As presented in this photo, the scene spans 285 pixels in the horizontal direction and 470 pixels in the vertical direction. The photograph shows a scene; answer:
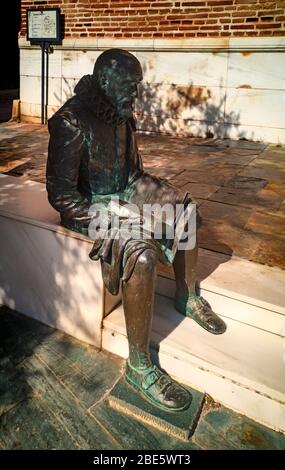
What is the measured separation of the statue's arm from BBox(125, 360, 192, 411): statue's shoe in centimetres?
91

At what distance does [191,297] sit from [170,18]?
20.4ft

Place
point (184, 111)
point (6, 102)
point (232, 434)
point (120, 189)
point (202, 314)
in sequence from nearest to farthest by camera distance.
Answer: point (232, 434) → point (202, 314) → point (120, 189) → point (184, 111) → point (6, 102)

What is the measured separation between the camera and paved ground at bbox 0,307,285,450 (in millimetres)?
1872

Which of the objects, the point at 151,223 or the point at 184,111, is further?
the point at 184,111

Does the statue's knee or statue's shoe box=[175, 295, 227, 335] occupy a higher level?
the statue's knee

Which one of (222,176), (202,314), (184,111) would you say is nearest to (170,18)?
(184,111)

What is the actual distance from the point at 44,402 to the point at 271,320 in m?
1.34

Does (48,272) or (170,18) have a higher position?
(170,18)

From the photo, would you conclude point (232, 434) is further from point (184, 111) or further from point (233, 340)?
point (184, 111)

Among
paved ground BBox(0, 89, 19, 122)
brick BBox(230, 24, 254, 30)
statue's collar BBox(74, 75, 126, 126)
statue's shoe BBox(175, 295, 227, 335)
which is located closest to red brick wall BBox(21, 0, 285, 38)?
brick BBox(230, 24, 254, 30)

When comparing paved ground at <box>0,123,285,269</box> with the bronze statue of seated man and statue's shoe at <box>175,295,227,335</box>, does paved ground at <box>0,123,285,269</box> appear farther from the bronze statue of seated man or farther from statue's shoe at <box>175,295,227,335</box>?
the bronze statue of seated man

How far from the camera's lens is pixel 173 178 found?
4781 millimetres

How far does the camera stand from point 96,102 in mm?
2213
